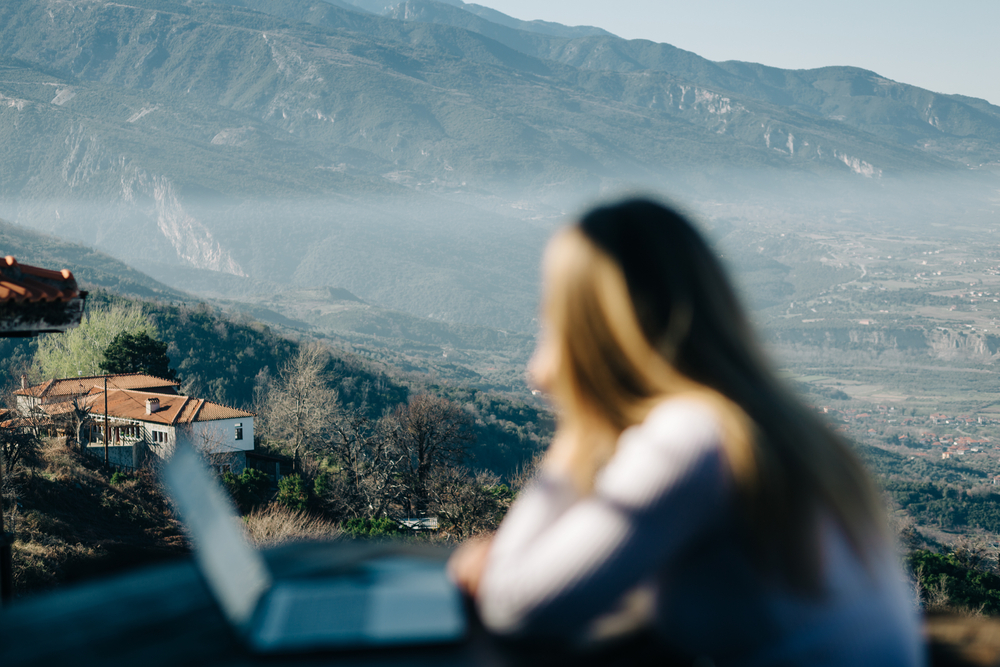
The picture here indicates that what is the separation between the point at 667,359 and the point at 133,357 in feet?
139

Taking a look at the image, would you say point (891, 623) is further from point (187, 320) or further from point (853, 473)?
point (187, 320)

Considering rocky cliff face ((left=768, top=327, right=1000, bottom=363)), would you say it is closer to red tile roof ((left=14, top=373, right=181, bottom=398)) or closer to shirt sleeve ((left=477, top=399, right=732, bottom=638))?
red tile roof ((left=14, top=373, right=181, bottom=398))

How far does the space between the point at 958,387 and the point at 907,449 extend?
83.3m

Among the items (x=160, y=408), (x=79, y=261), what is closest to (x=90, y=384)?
(x=160, y=408)

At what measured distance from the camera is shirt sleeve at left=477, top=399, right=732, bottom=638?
132 cm

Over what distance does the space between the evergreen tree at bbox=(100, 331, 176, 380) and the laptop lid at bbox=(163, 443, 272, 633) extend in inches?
1643

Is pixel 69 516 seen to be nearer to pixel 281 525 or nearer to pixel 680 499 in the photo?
pixel 281 525

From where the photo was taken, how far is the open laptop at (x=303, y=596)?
1282 millimetres

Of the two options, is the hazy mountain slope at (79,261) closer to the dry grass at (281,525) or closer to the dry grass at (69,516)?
the dry grass at (281,525)

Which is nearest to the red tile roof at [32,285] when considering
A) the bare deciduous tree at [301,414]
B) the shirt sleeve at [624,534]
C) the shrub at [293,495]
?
the shirt sleeve at [624,534]

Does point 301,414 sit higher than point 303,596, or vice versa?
point 303,596

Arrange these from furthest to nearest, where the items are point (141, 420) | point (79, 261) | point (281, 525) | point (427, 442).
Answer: point (79, 261) < point (427, 442) < point (141, 420) < point (281, 525)

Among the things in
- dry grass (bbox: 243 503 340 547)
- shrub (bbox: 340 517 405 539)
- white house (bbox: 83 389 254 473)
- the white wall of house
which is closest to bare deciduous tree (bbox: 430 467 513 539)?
shrub (bbox: 340 517 405 539)

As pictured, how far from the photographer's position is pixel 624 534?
1.32 m
